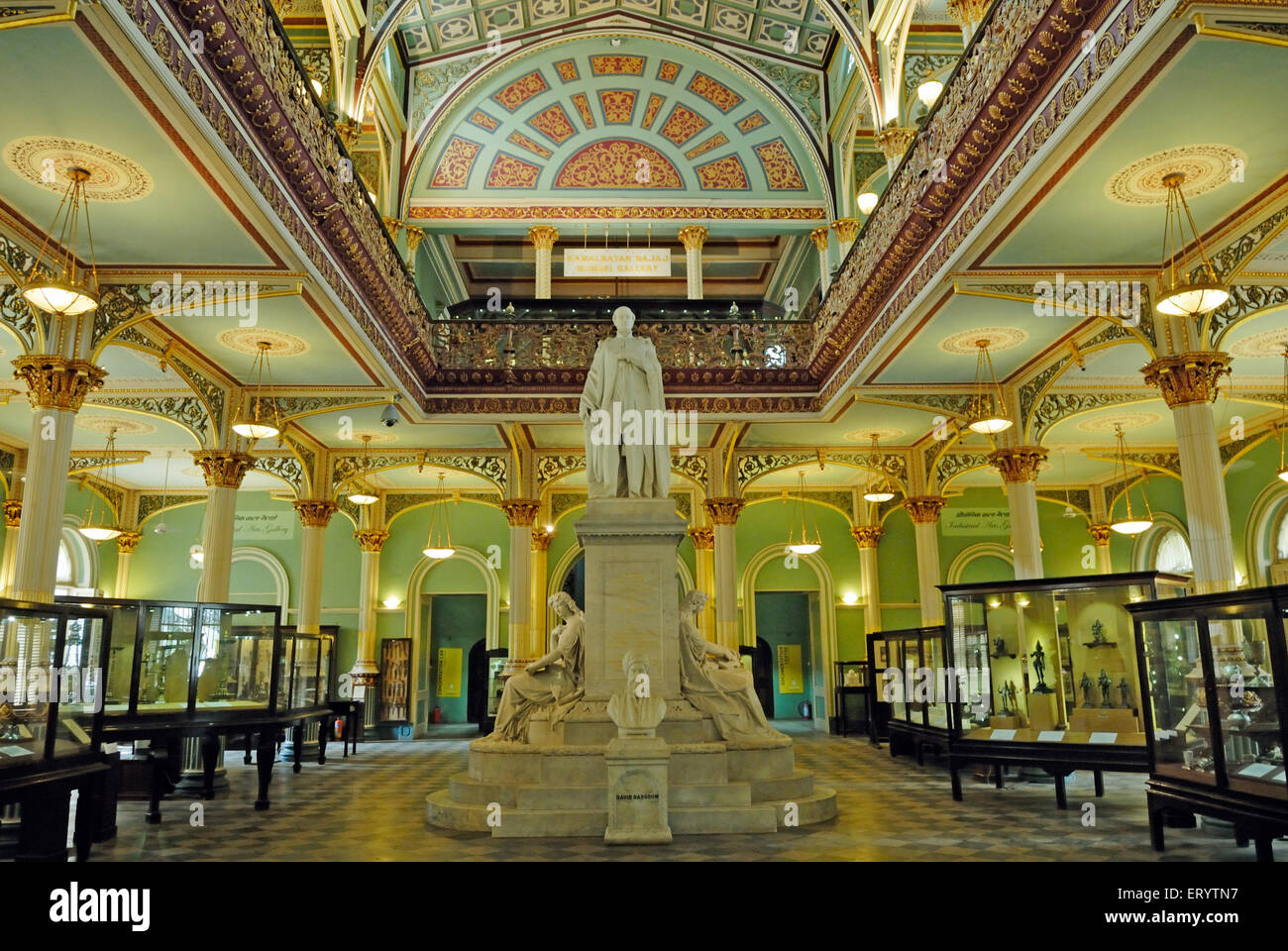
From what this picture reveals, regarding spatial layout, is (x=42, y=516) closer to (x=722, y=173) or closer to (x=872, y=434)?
(x=872, y=434)

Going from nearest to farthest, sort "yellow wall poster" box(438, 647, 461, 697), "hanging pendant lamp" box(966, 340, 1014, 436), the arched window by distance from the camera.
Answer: "hanging pendant lamp" box(966, 340, 1014, 436) < the arched window < "yellow wall poster" box(438, 647, 461, 697)

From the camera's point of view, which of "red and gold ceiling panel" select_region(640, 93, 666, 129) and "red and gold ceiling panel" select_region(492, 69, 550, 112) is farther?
"red and gold ceiling panel" select_region(640, 93, 666, 129)

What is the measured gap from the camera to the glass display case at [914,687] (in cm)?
1129

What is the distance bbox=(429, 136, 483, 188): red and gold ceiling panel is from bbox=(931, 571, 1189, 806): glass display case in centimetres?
1268

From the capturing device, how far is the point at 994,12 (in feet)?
26.7

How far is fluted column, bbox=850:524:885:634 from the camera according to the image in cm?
2186

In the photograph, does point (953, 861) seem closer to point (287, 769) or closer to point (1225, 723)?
point (1225, 723)

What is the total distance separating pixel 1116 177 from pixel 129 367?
12181mm

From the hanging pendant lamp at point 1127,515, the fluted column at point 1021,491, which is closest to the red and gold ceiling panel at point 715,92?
the fluted column at point 1021,491

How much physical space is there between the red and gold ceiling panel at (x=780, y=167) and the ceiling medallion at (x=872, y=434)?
5.06 metres

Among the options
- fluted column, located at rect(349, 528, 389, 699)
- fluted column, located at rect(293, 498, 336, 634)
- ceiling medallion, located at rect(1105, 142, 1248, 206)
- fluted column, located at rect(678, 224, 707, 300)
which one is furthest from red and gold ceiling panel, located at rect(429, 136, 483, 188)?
ceiling medallion, located at rect(1105, 142, 1248, 206)

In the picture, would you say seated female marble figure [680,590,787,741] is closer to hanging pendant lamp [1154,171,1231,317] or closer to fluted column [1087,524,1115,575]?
hanging pendant lamp [1154,171,1231,317]

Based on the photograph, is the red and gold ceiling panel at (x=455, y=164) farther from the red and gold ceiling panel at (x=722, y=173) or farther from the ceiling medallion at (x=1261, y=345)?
the ceiling medallion at (x=1261, y=345)

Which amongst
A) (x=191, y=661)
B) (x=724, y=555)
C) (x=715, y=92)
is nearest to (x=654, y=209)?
(x=715, y=92)
